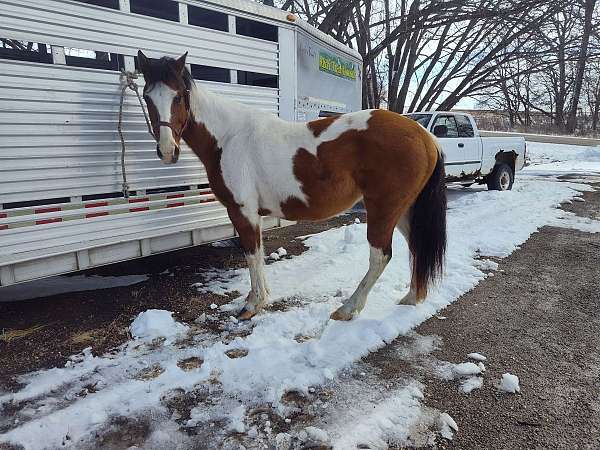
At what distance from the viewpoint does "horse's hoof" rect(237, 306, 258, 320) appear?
3772 millimetres

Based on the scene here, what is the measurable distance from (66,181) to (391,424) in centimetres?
318

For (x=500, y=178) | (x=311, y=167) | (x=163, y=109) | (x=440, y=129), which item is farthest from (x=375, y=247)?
(x=500, y=178)

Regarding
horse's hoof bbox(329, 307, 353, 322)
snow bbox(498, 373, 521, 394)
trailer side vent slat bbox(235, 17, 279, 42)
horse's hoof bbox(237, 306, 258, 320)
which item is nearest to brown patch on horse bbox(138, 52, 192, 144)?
trailer side vent slat bbox(235, 17, 279, 42)

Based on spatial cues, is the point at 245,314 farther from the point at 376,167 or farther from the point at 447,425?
the point at 447,425

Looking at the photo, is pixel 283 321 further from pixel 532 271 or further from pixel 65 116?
pixel 532 271

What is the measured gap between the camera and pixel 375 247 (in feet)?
12.4

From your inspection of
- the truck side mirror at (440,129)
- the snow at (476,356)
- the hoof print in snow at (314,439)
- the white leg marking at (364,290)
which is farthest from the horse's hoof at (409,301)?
the truck side mirror at (440,129)

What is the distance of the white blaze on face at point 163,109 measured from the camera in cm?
336

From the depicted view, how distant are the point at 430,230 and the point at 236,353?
6.78 feet

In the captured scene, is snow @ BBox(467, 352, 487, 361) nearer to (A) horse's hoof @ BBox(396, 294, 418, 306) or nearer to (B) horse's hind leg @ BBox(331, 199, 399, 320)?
(A) horse's hoof @ BBox(396, 294, 418, 306)

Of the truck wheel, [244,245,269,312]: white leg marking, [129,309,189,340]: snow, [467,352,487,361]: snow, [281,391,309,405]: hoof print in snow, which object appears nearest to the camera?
[281,391,309,405]: hoof print in snow

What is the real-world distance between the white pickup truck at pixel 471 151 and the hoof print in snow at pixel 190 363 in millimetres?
7787

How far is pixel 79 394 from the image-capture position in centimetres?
273

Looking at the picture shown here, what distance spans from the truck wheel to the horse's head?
381 inches
